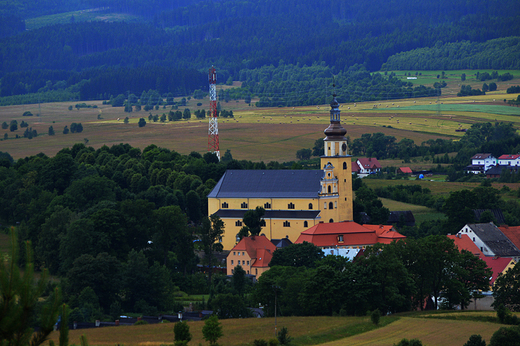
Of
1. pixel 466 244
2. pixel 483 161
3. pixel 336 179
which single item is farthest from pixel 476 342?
pixel 483 161

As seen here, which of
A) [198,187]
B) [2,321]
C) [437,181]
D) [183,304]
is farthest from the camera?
[437,181]

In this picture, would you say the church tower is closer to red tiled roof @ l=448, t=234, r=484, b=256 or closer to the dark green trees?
red tiled roof @ l=448, t=234, r=484, b=256

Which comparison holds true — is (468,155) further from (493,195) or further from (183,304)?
(183,304)

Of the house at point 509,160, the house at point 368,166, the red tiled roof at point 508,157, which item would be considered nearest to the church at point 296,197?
the house at point 368,166

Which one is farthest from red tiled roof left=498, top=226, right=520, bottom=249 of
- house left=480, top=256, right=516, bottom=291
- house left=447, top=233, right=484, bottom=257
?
house left=480, top=256, right=516, bottom=291

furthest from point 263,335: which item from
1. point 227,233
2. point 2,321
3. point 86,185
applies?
point 86,185

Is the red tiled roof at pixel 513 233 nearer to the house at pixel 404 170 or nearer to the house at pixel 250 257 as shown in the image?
the house at pixel 250 257
